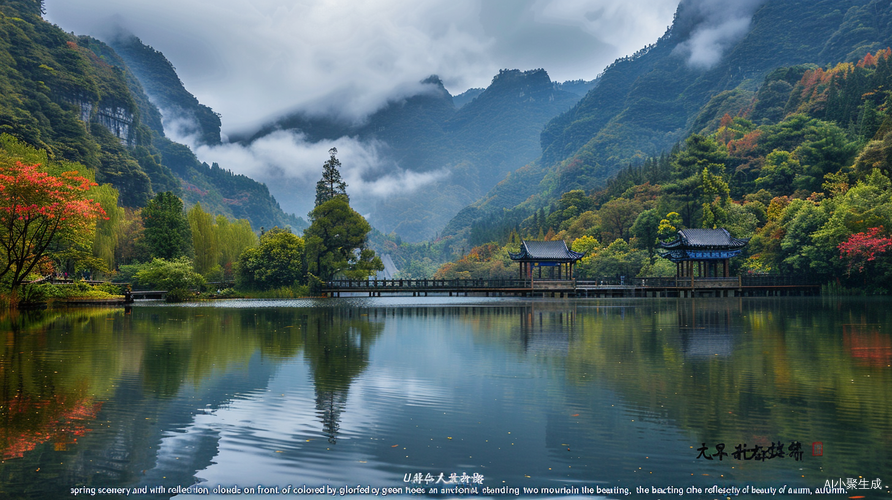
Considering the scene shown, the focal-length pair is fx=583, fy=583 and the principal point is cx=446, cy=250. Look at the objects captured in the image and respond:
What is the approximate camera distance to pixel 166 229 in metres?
59.7

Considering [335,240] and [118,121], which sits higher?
[118,121]

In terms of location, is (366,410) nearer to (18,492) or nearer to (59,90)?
(18,492)

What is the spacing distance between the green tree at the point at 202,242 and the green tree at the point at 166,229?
288cm

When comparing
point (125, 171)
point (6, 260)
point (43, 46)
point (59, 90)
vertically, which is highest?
point (43, 46)

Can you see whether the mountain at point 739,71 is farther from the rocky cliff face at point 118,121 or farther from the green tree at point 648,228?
the rocky cliff face at point 118,121

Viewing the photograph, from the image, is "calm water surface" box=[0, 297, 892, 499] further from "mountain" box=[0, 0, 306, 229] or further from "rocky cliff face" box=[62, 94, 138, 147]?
"rocky cliff face" box=[62, 94, 138, 147]

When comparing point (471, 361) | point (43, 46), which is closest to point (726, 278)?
point (471, 361)

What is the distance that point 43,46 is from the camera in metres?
112

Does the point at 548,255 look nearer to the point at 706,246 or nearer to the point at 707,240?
the point at 706,246

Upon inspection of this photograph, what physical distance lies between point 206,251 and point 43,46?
79.0 metres

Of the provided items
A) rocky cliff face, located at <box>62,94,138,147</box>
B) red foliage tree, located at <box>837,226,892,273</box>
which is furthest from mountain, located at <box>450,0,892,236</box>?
rocky cliff face, located at <box>62,94,138,147</box>

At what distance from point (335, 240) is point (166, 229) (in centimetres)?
1702

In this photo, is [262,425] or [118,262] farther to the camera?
[118,262]

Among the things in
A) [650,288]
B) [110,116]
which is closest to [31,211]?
[650,288]
